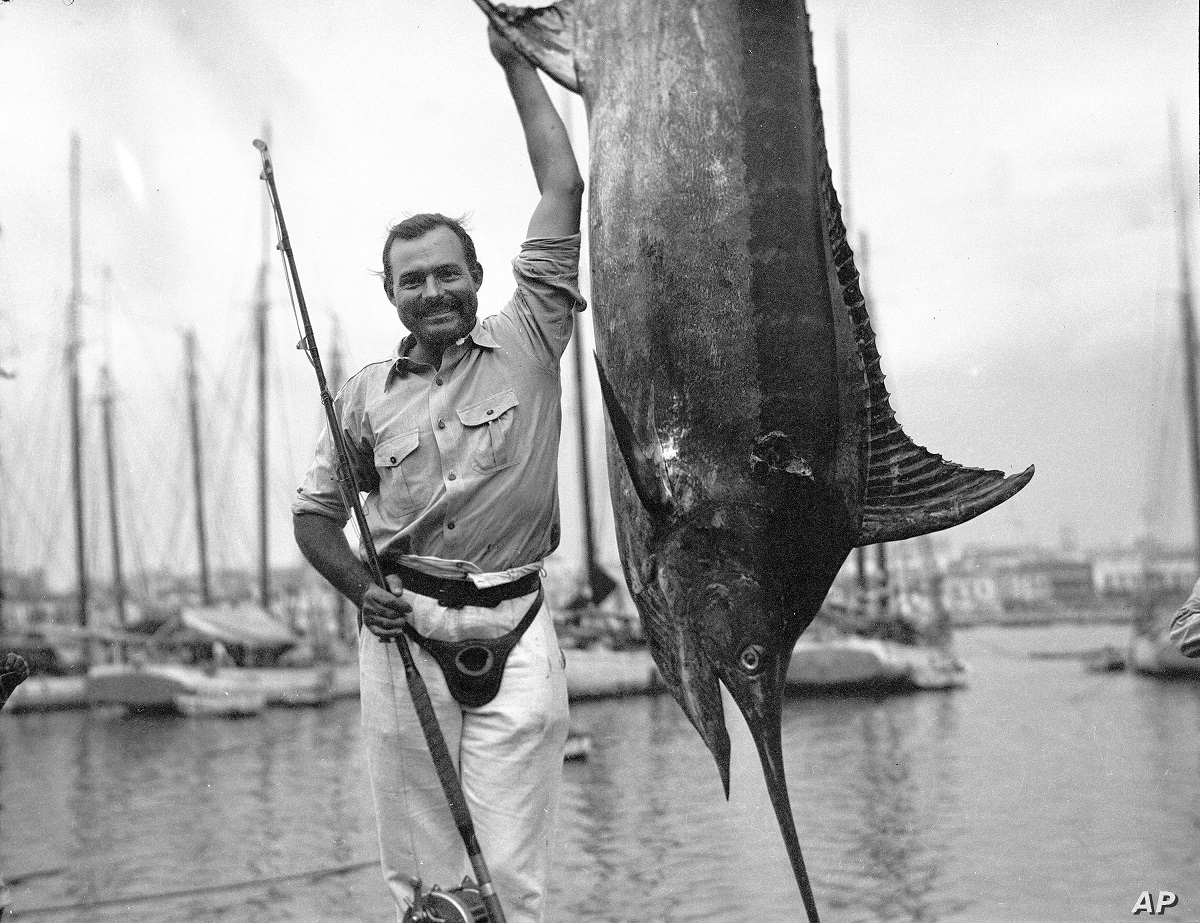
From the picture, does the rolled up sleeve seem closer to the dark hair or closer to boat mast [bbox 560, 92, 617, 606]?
the dark hair

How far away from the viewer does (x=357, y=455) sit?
8.46 feet

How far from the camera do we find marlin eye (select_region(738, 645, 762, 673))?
95.3 inches

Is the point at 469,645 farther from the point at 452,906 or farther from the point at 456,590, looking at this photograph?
the point at 452,906

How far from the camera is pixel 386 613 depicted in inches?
92.4

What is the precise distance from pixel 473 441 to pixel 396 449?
5.9 inches

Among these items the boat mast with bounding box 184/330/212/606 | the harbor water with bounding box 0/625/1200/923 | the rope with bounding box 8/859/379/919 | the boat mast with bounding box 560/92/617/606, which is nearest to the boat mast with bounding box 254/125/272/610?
the boat mast with bounding box 184/330/212/606

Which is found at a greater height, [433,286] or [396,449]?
[433,286]

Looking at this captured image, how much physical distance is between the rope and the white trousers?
10.7 ft

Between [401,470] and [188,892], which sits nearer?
[401,470]

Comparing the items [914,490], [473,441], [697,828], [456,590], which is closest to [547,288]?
[473,441]

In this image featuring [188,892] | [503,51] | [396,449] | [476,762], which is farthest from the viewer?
[188,892]

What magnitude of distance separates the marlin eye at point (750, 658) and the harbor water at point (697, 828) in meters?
2.31

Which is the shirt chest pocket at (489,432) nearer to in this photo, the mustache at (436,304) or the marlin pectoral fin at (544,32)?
the mustache at (436,304)

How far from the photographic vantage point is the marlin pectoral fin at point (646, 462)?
2.38 meters
